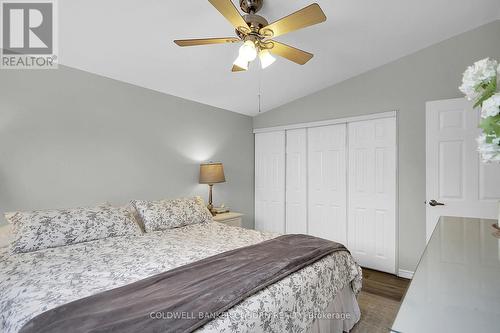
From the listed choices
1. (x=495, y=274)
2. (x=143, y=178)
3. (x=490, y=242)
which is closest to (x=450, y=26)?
(x=490, y=242)

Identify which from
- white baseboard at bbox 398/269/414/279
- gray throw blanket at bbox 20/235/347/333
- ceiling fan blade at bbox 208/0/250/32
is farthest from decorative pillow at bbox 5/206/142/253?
white baseboard at bbox 398/269/414/279

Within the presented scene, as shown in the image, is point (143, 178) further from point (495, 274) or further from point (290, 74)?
point (495, 274)

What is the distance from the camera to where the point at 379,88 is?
323cm

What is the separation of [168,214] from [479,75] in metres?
2.54

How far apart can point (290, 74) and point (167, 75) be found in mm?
1440

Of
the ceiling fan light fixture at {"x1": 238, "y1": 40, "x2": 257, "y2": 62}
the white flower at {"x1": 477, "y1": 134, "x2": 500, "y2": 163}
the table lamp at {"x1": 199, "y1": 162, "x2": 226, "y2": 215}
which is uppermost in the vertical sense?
the ceiling fan light fixture at {"x1": 238, "y1": 40, "x2": 257, "y2": 62}

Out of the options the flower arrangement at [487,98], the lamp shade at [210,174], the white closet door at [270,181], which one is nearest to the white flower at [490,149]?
the flower arrangement at [487,98]

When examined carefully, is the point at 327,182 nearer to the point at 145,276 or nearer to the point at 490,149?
the point at 145,276

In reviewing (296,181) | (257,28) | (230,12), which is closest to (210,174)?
(296,181)

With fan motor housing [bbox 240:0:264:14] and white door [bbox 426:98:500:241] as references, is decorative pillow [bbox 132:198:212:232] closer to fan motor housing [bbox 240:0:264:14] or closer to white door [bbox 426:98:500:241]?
fan motor housing [bbox 240:0:264:14]

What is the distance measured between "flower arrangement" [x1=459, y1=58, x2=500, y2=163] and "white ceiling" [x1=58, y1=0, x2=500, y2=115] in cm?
152

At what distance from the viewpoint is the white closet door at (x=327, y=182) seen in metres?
3.53

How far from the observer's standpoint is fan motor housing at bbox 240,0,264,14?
1896 mm

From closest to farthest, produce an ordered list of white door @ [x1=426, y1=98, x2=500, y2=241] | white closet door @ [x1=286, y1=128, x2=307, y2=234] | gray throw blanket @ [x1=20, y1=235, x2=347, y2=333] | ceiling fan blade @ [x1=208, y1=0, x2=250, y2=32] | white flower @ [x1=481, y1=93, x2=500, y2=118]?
white flower @ [x1=481, y1=93, x2=500, y2=118] < gray throw blanket @ [x1=20, y1=235, x2=347, y2=333] < ceiling fan blade @ [x1=208, y1=0, x2=250, y2=32] < white door @ [x1=426, y1=98, x2=500, y2=241] < white closet door @ [x1=286, y1=128, x2=307, y2=234]
